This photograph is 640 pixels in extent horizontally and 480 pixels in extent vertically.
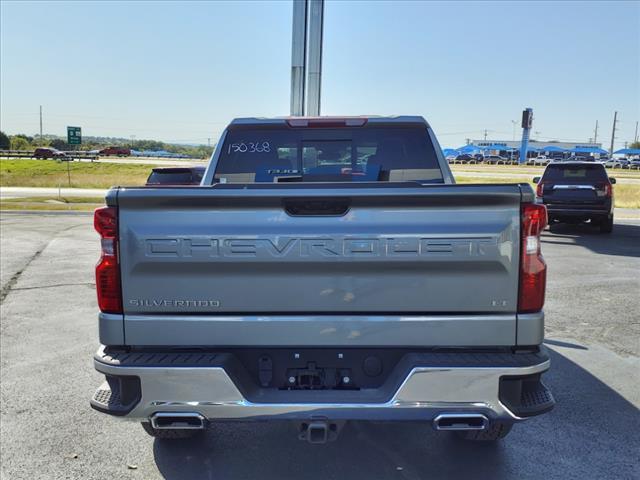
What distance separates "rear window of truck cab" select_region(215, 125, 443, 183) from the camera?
4430 millimetres

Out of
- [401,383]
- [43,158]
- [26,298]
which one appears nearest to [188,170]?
[26,298]

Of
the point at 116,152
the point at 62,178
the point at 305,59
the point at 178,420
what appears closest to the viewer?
the point at 178,420

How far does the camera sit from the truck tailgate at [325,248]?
2.60m

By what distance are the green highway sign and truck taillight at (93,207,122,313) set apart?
2272 centimetres

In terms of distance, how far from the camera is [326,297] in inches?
105

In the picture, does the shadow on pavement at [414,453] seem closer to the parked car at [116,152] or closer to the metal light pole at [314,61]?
the metal light pole at [314,61]

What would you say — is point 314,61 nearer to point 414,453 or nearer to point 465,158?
point 414,453

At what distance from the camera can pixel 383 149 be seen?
4.50 m

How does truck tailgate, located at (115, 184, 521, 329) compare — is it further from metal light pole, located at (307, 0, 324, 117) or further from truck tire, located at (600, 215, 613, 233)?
truck tire, located at (600, 215, 613, 233)

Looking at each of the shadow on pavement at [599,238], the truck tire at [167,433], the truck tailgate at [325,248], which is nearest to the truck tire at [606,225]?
the shadow on pavement at [599,238]

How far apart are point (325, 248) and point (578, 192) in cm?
1330

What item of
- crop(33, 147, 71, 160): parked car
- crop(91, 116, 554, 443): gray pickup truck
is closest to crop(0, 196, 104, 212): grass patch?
crop(91, 116, 554, 443): gray pickup truck

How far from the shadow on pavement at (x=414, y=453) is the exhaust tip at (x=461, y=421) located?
2.48 feet

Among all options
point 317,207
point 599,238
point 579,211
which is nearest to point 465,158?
point 579,211
